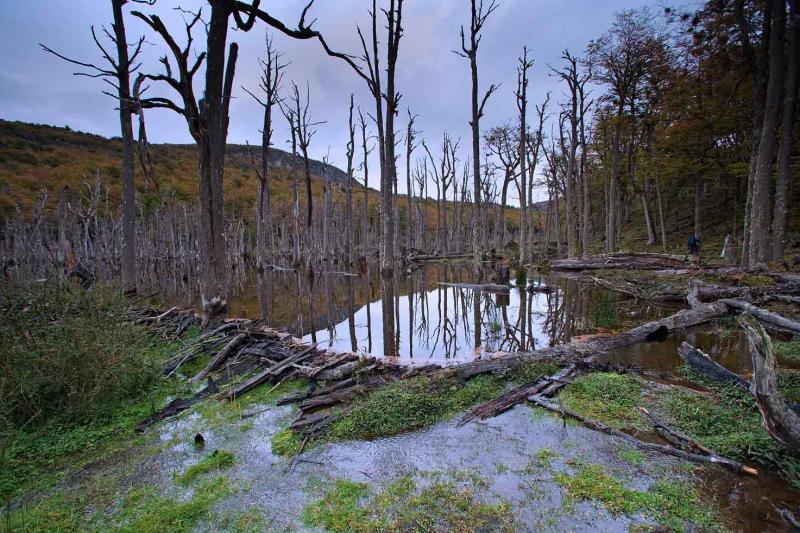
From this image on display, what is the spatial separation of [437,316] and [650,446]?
6.98 m

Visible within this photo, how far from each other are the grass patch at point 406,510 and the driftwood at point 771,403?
A: 2167 millimetres

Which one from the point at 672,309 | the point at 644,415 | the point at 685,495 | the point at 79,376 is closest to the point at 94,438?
the point at 79,376

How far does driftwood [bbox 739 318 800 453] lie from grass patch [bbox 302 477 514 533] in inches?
85.3

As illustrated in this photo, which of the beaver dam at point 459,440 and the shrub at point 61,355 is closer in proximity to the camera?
the beaver dam at point 459,440

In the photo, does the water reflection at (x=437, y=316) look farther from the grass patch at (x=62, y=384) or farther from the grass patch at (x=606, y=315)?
the grass patch at (x=62, y=384)

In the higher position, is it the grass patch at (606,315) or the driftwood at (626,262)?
the driftwood at (626,262)

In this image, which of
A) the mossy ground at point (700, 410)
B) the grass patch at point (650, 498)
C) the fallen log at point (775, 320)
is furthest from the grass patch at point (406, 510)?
the fallen log at point (775, 320)

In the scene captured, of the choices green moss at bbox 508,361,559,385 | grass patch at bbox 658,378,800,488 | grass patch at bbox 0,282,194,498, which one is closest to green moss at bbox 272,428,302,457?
grass patch at bbox 0,282,194,498

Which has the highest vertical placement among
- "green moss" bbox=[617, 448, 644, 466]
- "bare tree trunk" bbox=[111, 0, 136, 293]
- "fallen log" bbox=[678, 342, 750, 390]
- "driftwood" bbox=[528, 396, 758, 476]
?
"bare tree trunk" bbox=[111, 0, 136, 293]

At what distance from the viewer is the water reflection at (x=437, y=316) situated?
721 cm

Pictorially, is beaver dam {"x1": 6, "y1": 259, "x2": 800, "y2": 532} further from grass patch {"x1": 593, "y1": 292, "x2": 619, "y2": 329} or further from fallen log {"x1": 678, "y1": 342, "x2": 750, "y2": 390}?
grass patch {"x1": 593, "y1": 292, "x2": 619, "y2": 329}

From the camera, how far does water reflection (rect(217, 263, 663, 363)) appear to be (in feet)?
23.7

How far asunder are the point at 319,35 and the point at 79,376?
6162 mm

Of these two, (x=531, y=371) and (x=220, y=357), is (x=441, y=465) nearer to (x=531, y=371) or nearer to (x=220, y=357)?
(x=531, y=371)
